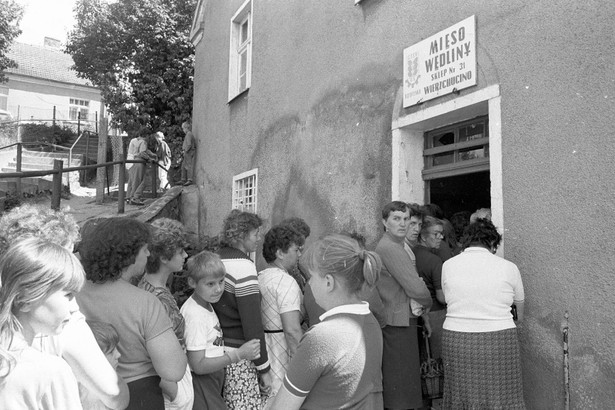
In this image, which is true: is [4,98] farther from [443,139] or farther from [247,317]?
[247,317]

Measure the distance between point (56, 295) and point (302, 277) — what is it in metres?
2.93

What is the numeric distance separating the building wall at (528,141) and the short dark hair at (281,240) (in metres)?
1.54

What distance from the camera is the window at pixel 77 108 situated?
3497 centimetres

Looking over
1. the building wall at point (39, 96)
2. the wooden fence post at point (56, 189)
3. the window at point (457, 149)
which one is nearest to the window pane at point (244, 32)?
the wooden fence post at point (56, 189)

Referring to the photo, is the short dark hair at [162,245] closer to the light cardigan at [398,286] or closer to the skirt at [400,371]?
the light cardigan at [398,286]

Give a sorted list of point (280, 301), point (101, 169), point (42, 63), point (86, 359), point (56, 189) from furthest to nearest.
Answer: point (42, 63), point (101, 169), point (56, 189), point (280, 301), point (86, 359)

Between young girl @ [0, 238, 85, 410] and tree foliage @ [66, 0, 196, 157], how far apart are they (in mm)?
15044

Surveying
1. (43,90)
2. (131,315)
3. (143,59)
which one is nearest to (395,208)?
(131,315)

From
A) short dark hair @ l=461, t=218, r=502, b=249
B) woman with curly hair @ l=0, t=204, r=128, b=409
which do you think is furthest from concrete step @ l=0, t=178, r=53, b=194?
woman with curly hair @ l=0, t=204, r=128, b=409

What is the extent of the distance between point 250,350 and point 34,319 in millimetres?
1462

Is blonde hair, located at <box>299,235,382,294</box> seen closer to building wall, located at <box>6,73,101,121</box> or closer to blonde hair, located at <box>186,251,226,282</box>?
blonde hair, located at <box>186,251,226,282</box>

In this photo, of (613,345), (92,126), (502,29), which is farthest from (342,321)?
(92,126)

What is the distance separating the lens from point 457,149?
15.5 ft

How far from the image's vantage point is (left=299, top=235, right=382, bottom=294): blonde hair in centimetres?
214
